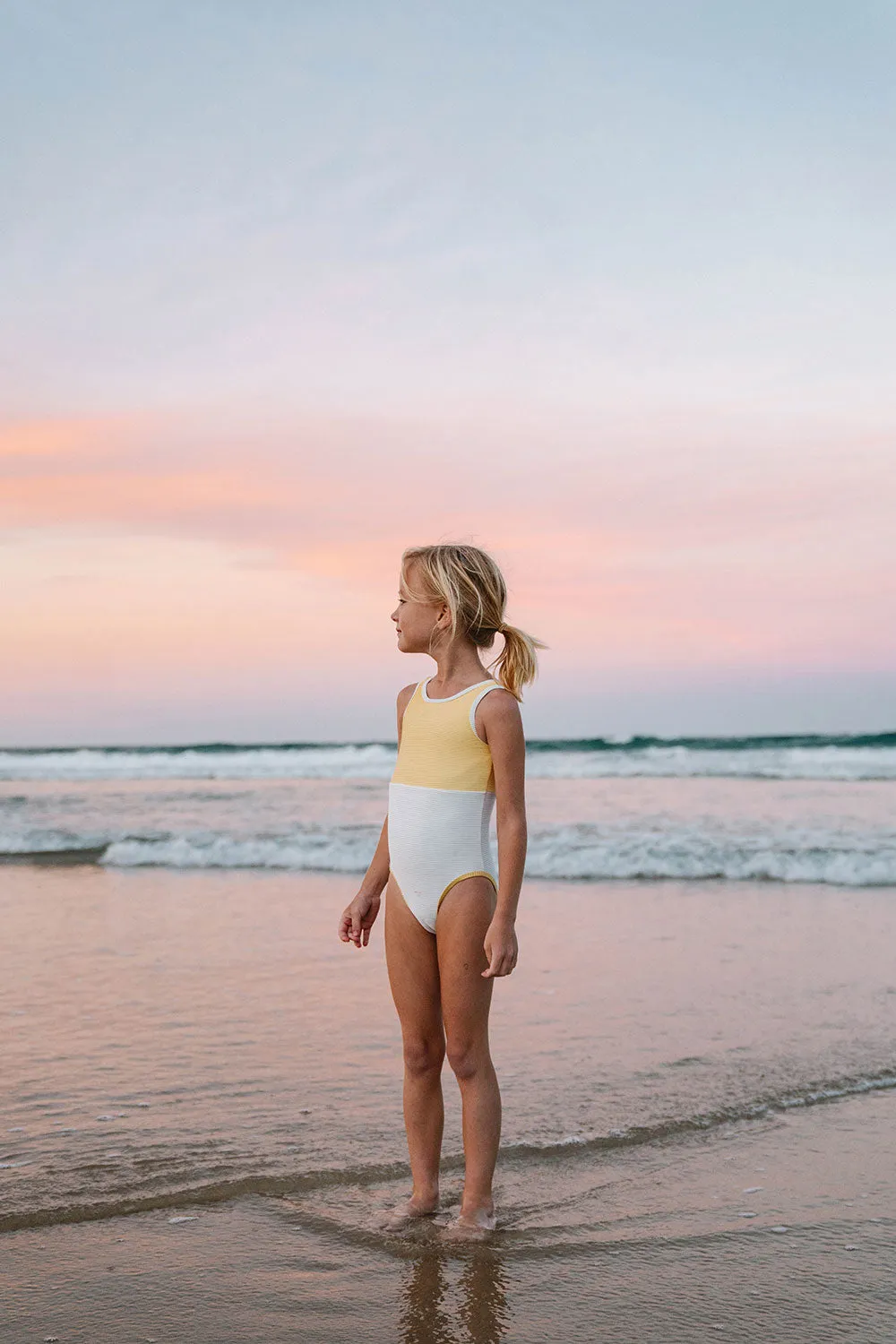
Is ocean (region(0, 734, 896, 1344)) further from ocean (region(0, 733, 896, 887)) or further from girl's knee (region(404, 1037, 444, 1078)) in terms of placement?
girl's knee (region(404, 1037, 444, 1078))

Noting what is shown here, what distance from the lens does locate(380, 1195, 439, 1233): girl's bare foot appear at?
300cm

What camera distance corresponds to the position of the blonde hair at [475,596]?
3.11 metres

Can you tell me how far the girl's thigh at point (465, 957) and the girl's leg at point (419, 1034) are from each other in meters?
0.08

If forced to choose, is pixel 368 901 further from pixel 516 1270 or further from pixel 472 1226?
pixel 516 1270

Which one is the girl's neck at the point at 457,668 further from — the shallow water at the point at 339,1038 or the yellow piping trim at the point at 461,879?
the shallow water at the point at 339,1038

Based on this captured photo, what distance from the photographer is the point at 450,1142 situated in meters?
3.81

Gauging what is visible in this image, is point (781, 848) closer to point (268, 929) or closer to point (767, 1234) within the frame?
point (268, 929)

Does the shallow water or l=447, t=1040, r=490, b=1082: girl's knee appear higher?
l=447, t=1040, r=490, b=1082: girl's knee

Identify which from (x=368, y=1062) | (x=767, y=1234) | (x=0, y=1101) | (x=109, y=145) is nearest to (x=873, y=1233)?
(x=767, y=1234)

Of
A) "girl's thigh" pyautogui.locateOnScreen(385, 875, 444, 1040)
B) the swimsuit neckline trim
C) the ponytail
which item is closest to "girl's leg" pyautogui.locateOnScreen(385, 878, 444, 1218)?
"girl's thigh" pyautogui.locateOnScreen(385, 875, 444, 1040)

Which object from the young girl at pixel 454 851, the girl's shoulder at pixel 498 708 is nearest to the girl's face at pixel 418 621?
the young girl at pixel 454 851

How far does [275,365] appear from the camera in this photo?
10.7m

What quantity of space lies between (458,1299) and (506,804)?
117cm

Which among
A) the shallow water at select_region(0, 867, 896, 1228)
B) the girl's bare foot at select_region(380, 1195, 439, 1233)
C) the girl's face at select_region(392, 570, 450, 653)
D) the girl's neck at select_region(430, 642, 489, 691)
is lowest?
the shallow water at select_region(0, 867, 896, 1228)
